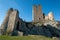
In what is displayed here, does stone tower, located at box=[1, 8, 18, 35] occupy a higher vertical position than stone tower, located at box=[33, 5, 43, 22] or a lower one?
lower

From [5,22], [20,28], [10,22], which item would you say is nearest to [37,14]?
[20,28]

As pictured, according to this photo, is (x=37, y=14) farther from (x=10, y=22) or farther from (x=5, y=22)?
(x=10, y=22)

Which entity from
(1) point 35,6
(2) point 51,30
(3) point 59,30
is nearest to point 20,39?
(2) point 51,30

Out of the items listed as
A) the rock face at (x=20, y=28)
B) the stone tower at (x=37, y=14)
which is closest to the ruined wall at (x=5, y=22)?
the rock face at (x=20, y=28)

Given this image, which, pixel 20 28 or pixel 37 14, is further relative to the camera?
pixel 37 14

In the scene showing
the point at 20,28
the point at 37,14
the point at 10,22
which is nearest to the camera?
the point at 10,22

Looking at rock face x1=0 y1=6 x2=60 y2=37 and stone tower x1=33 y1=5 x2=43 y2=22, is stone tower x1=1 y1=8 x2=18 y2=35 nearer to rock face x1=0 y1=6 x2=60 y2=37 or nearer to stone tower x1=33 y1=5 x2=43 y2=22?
rock face x1=0 y1=6 x2=60 y2=37

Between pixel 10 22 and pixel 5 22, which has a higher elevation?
pixel 5 22

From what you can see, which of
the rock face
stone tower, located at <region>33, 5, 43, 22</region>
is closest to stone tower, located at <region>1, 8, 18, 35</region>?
the rock face

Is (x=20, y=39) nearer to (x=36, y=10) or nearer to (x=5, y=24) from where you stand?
(x=5, y=24)

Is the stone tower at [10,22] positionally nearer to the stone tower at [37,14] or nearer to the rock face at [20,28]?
the rock face at [20,28]

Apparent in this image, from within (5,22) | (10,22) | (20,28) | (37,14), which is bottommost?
(20,28)

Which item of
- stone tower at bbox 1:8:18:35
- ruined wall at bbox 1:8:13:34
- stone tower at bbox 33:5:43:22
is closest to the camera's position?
stone tower at bbox 1:8:18:35

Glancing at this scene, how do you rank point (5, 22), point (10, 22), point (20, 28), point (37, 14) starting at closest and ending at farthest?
point (10, 22) < point (5, 22) < point (20, 28) < point (37, 14)
